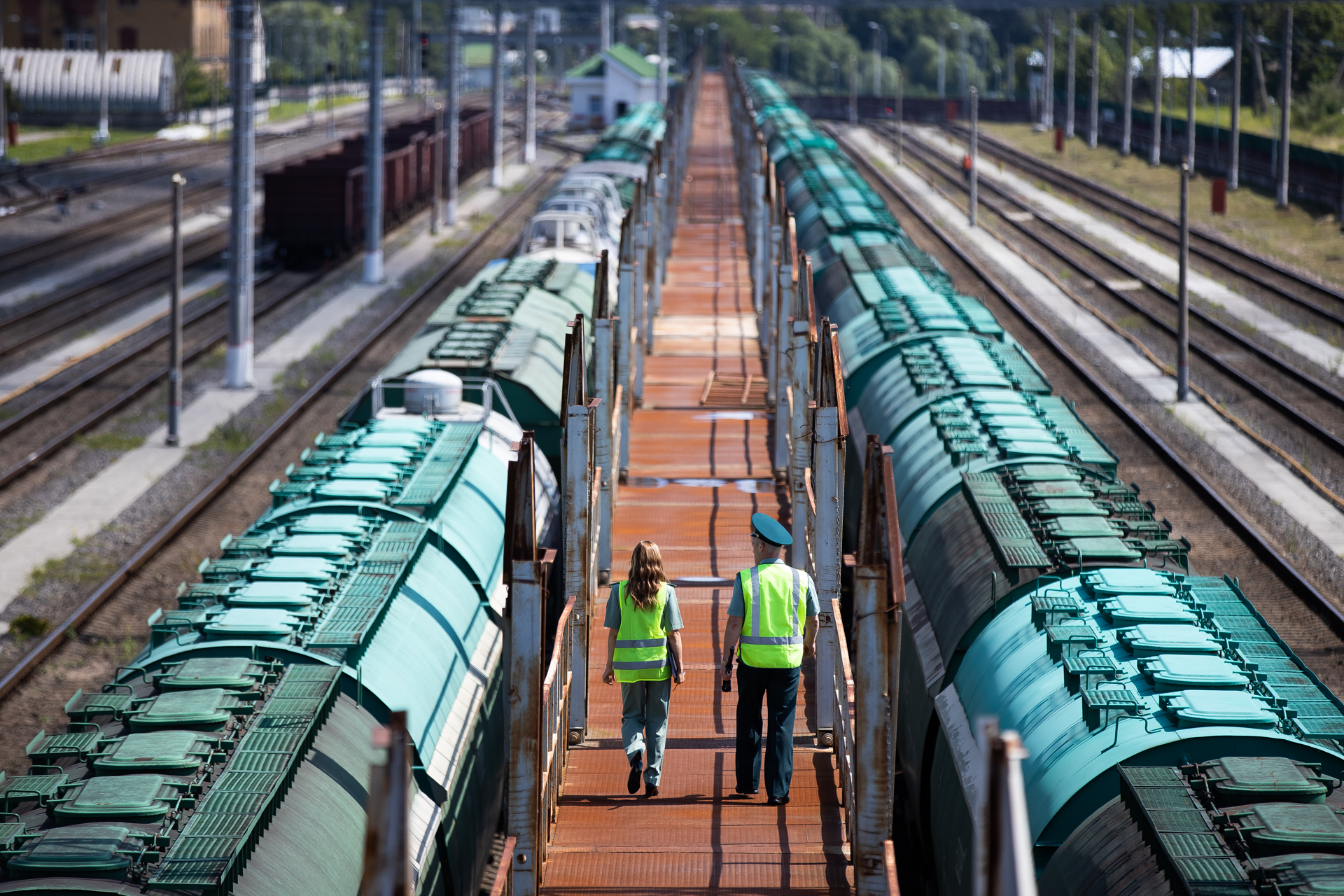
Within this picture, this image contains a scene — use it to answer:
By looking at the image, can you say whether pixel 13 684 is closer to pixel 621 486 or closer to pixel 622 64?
pixel 621 486

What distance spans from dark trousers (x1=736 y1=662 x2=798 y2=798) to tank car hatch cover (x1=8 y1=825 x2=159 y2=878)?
3.87 meters

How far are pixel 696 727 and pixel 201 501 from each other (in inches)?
553

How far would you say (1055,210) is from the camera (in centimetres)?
6075

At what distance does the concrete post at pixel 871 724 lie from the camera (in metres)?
7.44

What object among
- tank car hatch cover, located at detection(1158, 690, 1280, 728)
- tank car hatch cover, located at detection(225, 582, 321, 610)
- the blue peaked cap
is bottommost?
tank car hatch cover, located at detection(1158, 690, 1280, 728)

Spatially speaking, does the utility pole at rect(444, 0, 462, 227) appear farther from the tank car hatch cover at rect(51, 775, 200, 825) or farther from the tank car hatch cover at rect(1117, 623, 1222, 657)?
the tank car hatch cover at rect(51, 775, 200, 825)

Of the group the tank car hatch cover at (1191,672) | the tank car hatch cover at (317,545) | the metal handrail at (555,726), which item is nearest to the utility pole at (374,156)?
the tank car hatch cover at (317,545)

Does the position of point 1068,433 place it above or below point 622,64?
below

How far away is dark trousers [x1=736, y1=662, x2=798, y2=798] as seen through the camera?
9266 mm

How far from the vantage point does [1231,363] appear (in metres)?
32.7

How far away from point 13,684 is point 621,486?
23.6 ft

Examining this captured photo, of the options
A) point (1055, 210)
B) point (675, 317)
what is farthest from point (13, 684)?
point (1055, 210)

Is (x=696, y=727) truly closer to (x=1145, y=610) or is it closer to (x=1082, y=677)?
(x=1082, y=677)

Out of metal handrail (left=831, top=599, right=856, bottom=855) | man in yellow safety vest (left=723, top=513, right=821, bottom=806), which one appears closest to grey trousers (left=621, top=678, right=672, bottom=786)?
man in yellow safety vest (left=723, top=513, right=821, bottom=806)
